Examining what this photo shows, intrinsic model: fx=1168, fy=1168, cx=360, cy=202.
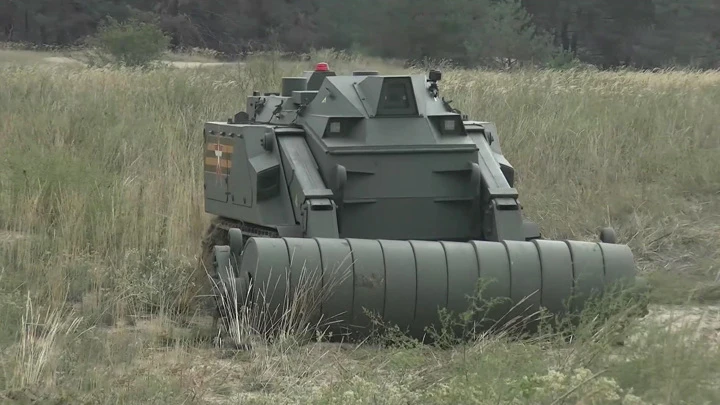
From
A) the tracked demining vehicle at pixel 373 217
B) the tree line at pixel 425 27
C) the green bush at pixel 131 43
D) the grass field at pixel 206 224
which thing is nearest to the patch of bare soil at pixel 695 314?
the grass field at pixel 206 224

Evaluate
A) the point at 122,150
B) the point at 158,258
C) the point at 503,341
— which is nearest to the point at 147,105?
the point at 122,150

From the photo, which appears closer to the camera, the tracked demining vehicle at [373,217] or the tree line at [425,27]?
the tracked demining vehicle at [373,217]

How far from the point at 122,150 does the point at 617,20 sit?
1284 inches

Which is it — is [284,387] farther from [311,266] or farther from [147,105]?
[147,105]

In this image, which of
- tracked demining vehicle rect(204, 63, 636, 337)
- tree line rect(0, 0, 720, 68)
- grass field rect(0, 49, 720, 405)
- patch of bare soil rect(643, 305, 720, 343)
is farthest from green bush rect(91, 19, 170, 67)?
patch of bare soil rect(643, 305, 720, 343)

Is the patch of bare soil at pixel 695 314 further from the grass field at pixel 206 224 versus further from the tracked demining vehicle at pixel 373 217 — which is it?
the tracked demining vehicle at pixel 373 217

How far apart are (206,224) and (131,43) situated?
1918 centimetres

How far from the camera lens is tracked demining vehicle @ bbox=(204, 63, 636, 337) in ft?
19.7

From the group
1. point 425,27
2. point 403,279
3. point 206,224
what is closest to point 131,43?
point 425,27

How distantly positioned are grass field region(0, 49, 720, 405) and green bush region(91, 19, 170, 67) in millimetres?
8210

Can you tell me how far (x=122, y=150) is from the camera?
37.4ft

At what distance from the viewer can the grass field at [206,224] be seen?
4.72m

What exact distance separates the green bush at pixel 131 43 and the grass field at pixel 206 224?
821 centimetres

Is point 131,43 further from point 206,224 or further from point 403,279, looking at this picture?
point 403,279
